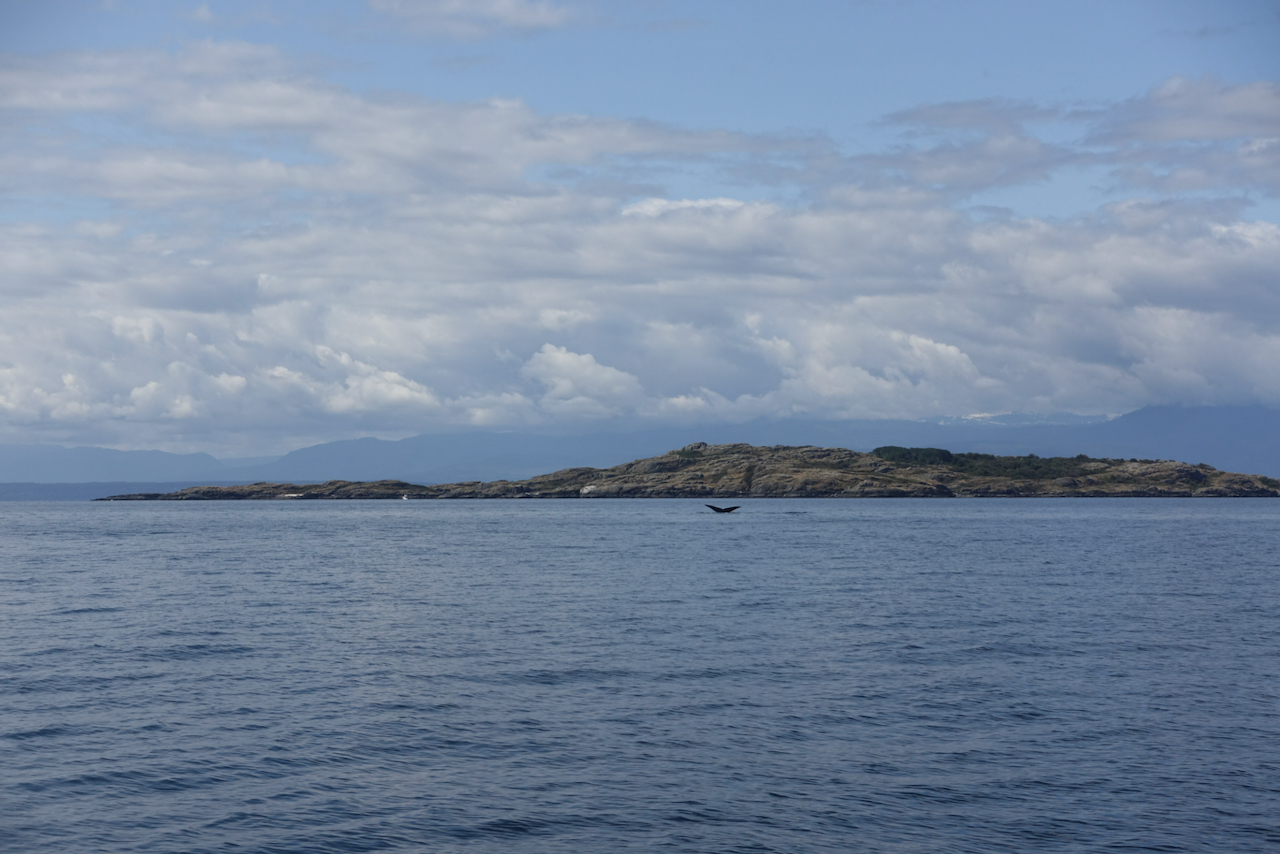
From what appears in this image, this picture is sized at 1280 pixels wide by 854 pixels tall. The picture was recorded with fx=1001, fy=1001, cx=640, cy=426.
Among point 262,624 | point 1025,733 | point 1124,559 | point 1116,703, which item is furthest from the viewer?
point 1124,559

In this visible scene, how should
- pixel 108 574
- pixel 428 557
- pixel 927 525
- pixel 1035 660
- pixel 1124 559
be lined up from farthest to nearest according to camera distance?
pixel 927 525 → pixel 428 557 → pixel 1124 559 → pixel 108 574 → pixel 1035 660

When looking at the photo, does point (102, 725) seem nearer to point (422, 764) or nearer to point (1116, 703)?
point (422, 764)

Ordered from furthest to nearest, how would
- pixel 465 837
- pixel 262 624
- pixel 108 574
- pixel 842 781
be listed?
pixel 108 574 → pixel 262 624 → pixel 842 781 → pixel 465 837

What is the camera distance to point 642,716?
33656 millimetres

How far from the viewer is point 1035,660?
144ft

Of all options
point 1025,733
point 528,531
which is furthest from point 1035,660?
point 528,531

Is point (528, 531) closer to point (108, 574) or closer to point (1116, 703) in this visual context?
point (108, 574)

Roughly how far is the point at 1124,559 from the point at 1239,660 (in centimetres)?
5703

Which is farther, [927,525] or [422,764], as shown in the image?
[927,525]

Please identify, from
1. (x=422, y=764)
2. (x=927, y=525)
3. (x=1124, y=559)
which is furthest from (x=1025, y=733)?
(x=927, y=525)

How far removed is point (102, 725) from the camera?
108 ft

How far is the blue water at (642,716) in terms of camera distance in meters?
Result: 24.2

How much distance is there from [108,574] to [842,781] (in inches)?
3019

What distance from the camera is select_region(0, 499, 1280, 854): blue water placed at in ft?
79.3
